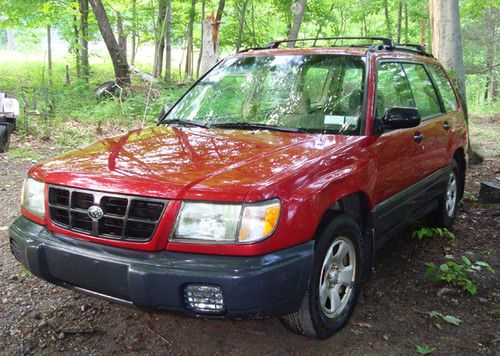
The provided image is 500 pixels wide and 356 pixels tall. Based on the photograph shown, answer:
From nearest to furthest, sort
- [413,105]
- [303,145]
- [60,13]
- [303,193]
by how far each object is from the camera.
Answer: [303,193] < [303,145] < [413,105] < [60,13]

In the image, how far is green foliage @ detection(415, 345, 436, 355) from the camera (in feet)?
9.30

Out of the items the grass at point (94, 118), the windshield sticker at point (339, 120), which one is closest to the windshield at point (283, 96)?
the windshield sticker at point (339, 120)

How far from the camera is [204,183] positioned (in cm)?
238

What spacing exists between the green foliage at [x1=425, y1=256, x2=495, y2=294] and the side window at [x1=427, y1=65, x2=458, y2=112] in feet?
5.44

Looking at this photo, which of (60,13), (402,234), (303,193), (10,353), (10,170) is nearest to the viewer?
(303,193)

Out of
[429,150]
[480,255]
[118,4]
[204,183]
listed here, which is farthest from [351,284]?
[118,4]

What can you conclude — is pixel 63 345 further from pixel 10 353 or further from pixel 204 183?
pixel 204 183

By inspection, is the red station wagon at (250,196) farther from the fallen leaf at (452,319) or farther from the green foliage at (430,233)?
the fallen leaf at (452,319)

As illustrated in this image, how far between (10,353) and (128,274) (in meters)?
1.05

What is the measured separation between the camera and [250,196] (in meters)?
2.29

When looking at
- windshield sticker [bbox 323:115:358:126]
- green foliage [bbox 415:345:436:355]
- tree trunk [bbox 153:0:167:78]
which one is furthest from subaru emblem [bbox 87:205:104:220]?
tree trunk [bbox 153:0:167:78]

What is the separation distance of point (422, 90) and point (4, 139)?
22.8 ft

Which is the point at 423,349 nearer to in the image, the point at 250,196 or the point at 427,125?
the point at 250,196

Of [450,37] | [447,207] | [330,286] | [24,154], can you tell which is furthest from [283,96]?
[24,154]
